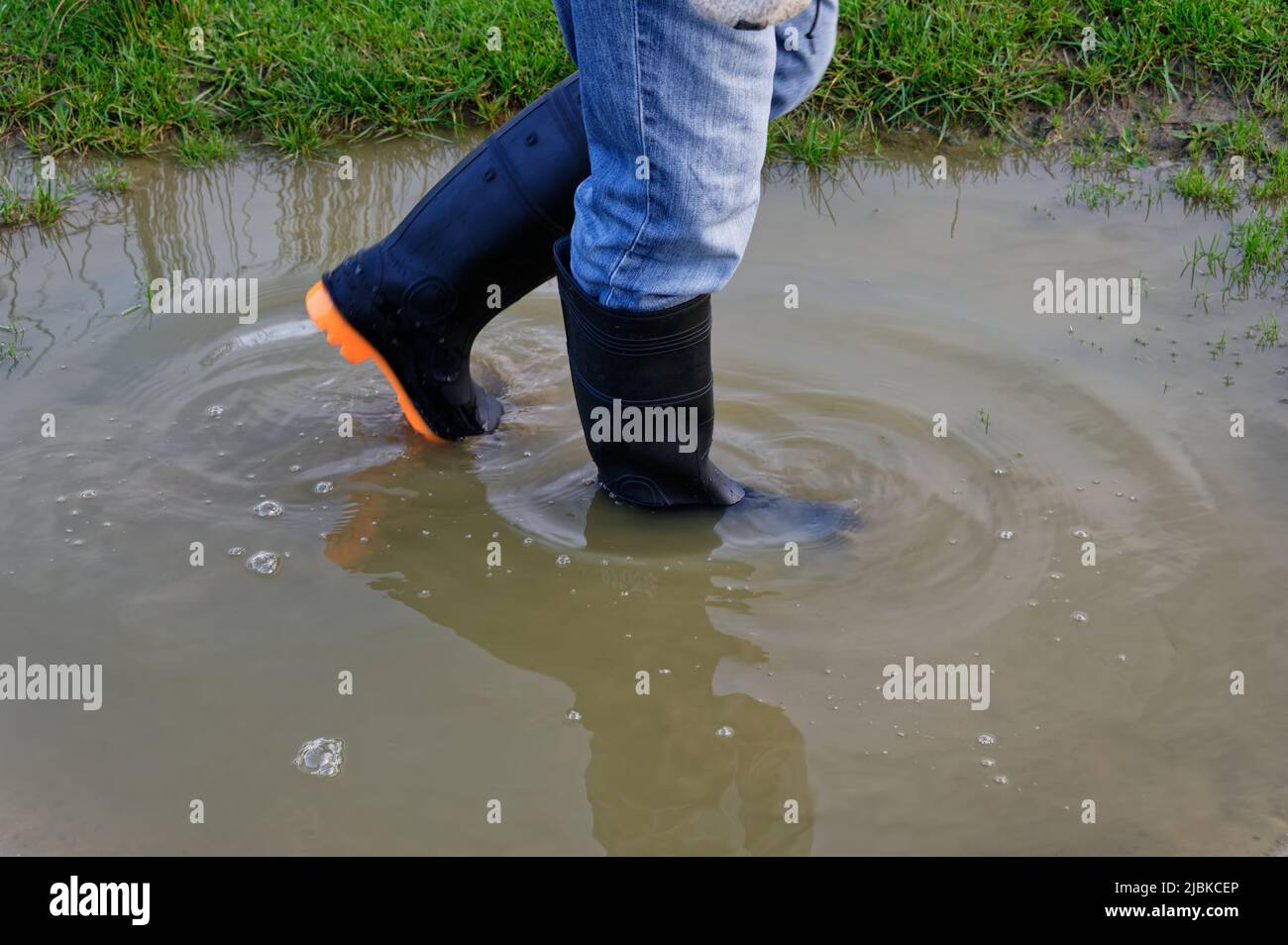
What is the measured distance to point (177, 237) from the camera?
10.3ft

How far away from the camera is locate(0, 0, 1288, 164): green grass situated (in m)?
3.52

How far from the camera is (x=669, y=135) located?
5.43 ft

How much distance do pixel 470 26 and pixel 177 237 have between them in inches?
42.2

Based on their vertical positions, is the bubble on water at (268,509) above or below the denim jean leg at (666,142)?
below

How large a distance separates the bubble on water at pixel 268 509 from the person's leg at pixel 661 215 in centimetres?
57

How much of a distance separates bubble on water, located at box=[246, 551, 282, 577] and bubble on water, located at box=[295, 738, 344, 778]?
0.43 metres

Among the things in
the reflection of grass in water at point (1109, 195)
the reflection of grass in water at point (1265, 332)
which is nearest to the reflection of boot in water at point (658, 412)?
the reflection of grass in water at point (1265, 332)

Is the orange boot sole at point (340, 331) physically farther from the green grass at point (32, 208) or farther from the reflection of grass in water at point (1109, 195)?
the reflection of grass in water at point (1109, 195)

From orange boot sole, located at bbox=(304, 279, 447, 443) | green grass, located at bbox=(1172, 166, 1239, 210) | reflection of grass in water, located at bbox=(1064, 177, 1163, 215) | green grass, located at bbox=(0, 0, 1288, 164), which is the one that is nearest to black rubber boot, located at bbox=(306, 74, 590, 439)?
orange boot sole, located at bbox=(304, 279, 447, 443)

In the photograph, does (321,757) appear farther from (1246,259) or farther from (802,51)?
(1246,259)

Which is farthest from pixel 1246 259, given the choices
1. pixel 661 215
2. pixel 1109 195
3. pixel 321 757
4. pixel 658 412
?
pixel 321 757

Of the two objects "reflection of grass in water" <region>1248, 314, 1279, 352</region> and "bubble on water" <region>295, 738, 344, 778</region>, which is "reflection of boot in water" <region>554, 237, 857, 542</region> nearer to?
"bubble on water" <region>295, 738, 344, 778</region>

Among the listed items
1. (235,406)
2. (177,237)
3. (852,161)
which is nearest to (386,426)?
(235,406)

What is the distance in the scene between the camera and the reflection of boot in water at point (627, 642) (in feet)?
5.45
